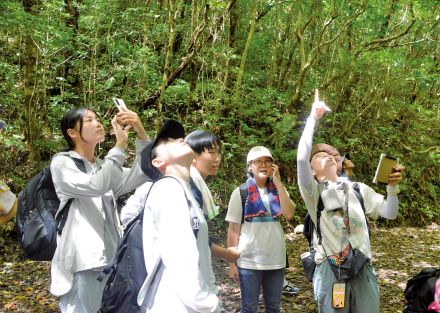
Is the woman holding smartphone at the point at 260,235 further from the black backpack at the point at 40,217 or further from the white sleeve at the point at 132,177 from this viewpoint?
the black backpack at the point at 40,217

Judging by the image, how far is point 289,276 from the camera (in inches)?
241

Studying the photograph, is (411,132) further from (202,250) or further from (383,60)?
(202,250)

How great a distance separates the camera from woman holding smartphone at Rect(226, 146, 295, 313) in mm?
3361

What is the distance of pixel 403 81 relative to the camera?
11.6 metres

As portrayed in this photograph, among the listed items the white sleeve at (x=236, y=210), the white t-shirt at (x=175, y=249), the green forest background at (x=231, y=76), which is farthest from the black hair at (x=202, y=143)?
the green forest background at (x=231, y=76)

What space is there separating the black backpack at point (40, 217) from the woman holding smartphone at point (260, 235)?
1469 millimetres

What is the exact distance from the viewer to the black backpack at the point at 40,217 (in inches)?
96.1

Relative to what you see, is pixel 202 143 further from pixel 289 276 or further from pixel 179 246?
pixel 289 276

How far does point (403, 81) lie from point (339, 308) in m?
10.4

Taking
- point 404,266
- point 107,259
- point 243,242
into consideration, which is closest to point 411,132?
point 404,266

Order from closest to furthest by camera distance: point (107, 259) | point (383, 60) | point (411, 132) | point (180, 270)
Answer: point (180, 270), point (107, 259), point (383, 60), point (411, 132)

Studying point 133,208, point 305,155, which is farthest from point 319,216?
point 133,208

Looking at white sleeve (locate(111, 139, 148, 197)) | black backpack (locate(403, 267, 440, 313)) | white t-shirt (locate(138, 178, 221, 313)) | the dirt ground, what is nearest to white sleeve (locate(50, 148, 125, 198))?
white sleeve (locate(111, 139, 148, 197))

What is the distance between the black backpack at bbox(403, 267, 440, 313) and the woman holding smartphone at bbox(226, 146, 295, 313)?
1.05m
